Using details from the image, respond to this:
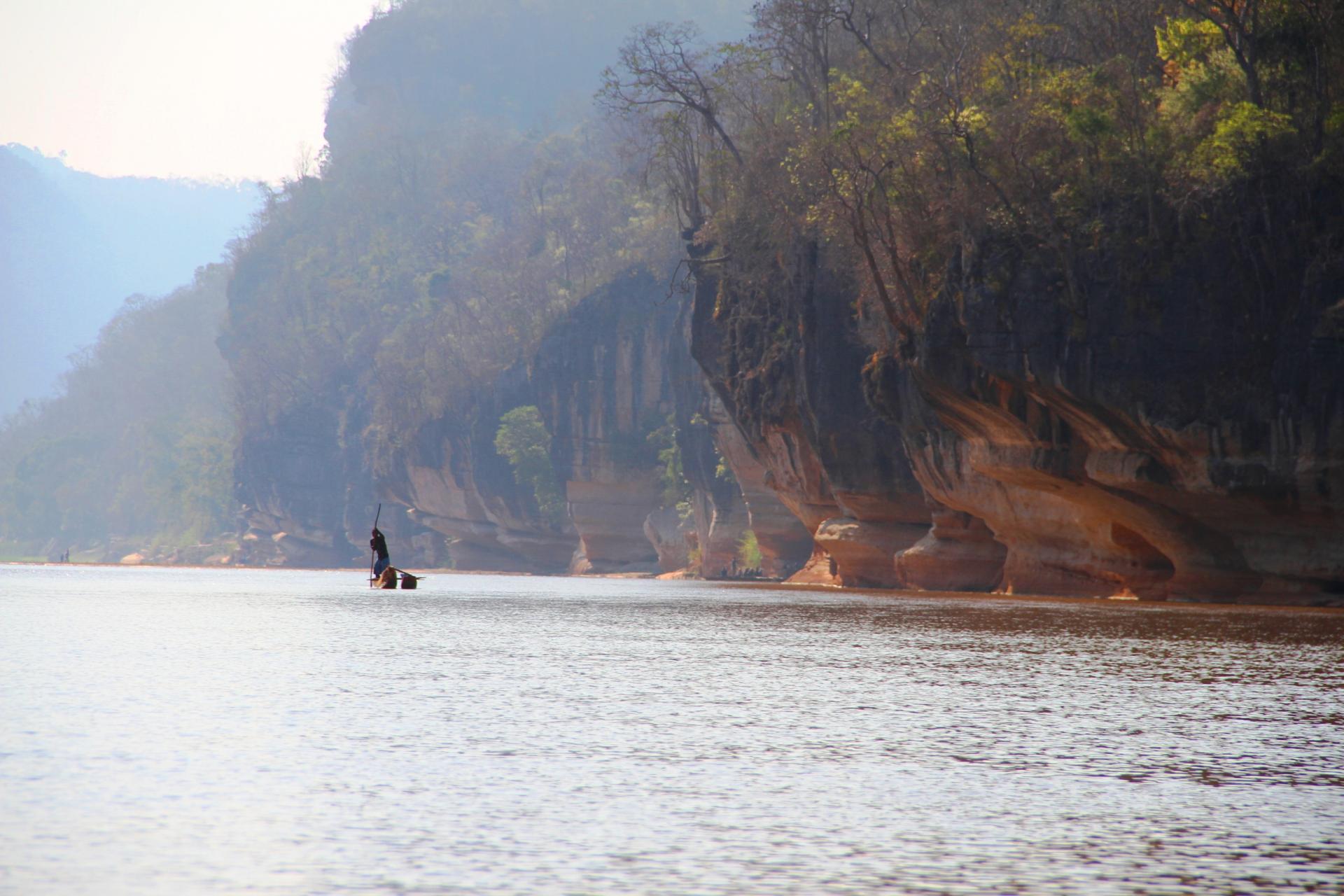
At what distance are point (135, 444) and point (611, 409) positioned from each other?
80423mm

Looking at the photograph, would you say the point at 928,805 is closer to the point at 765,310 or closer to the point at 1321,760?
the point at 1321,760

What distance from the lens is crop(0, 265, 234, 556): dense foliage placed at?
128500mm

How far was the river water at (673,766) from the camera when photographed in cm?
747

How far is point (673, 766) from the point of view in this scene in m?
10.4

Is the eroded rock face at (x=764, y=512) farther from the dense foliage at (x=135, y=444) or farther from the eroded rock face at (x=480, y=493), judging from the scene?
the dense foliage at (x=135, y=444)

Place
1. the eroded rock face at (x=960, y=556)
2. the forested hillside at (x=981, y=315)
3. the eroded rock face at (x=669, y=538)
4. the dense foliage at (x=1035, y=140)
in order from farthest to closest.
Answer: the eroded rock face at (x=669, y=538), the eroded rock face at (x=960, y=556), the dense foliage at (x=1035, y=140), the forested hillside at (x=981, y=315)

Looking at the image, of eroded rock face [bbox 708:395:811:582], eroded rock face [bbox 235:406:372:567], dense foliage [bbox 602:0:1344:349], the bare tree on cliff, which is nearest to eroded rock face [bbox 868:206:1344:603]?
dense foliage [bbox 602:0:1344:349]

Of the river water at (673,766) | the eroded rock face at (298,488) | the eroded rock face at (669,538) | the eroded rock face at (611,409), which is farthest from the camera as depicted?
the eroded rock face at (298,488)

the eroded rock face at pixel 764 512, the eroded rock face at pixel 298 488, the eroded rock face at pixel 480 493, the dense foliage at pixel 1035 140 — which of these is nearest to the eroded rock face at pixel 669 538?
the eroded rock face at pixel 480 493

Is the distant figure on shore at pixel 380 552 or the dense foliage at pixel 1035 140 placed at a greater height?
the dense foliage at pixel 1035 140

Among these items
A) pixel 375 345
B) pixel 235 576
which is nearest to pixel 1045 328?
pixel 235 576

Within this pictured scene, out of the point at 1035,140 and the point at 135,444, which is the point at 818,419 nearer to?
the point at 1035,140

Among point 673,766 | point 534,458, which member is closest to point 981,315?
point 673,766

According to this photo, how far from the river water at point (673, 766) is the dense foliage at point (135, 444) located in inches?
4326
